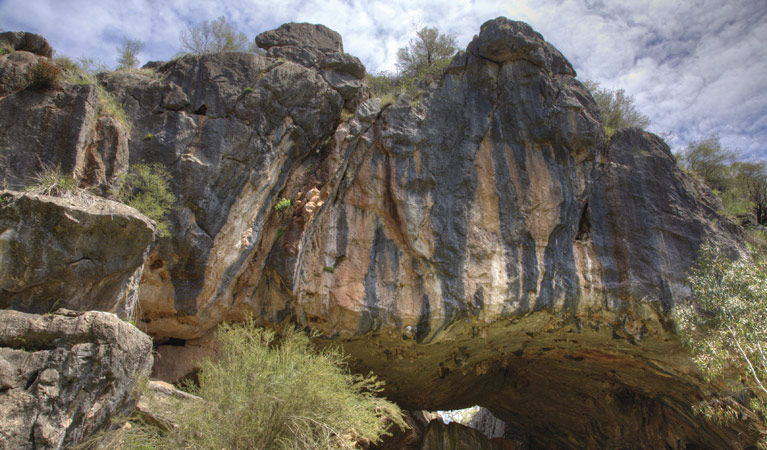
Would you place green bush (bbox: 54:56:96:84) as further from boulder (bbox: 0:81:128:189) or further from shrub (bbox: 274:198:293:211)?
shrub (bbox: 274:198:293:211)

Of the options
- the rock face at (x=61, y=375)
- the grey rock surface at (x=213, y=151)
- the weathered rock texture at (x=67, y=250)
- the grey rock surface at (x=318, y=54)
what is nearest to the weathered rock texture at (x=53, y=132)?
the grey rock surface at (x=213, y=151)

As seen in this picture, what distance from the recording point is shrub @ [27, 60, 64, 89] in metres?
9.27

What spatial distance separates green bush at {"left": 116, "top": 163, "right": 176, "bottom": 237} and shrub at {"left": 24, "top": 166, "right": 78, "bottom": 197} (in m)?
0.86

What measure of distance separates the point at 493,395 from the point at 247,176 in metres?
11.3

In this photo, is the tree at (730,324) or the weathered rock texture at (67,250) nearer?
the weathered rock texture at (67,250)

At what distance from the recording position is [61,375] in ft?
21.3

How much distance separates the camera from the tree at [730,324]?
9.54m

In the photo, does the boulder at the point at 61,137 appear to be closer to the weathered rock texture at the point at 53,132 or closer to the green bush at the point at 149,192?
the weathered rock texture at the point at 53,132

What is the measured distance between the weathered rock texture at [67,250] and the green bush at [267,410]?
7.34 ft

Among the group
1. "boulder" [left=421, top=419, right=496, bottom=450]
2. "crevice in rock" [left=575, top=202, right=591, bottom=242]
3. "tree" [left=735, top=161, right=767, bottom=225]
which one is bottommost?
"boulder" [left=421, top=419, right=496, bottom=450]

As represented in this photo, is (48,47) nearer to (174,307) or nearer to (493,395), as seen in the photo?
(174,307)

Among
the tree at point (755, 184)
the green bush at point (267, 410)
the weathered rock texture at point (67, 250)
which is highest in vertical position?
the tree at point (755, 184)

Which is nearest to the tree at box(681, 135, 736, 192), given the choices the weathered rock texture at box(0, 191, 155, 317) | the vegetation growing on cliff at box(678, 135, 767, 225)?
the vegetation growing on cliff at box(678, 135, 767, 225)

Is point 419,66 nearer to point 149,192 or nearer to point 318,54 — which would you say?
point 318,54
